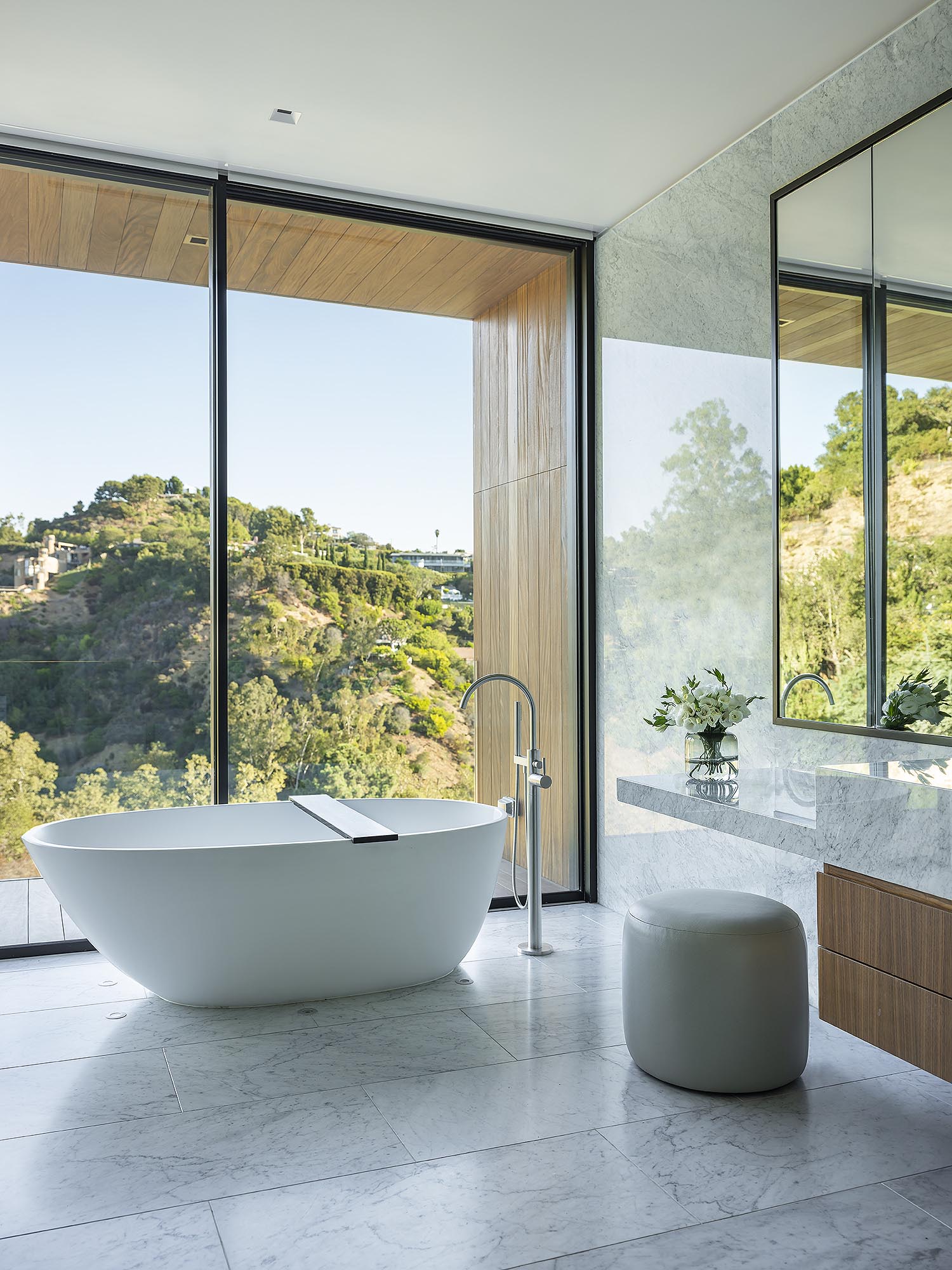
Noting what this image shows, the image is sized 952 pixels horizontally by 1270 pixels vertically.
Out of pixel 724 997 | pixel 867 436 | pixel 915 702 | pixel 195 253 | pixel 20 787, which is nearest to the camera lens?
pixel 724 997

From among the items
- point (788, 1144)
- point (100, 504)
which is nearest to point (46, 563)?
point (100, 504)

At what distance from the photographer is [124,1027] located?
126 inches

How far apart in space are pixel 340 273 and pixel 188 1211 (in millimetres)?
3417

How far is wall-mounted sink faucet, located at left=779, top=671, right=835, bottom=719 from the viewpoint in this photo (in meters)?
3.24

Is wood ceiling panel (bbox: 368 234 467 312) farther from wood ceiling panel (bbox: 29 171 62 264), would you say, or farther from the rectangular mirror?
the rectangular mirror

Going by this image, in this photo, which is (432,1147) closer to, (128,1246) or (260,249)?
(128,1246)

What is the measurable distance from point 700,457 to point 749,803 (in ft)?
5.07

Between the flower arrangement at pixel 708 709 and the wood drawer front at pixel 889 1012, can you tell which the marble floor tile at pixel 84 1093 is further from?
the flower arrangement at pixel 708 709

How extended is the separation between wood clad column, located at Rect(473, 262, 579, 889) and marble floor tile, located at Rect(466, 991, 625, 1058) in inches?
45.4

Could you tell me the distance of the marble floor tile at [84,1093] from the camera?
260cm

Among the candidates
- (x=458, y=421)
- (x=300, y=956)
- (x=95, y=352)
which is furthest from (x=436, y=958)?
(x=95, y=352)

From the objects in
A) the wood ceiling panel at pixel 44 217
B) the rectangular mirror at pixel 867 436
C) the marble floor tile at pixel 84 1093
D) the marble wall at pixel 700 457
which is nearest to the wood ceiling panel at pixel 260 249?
the wood ceiling panel at pixel 44 217

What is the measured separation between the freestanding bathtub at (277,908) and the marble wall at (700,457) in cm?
95

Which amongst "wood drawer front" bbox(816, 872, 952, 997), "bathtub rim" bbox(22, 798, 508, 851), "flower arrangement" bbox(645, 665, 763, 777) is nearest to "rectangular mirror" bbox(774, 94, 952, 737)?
"flower arrangement" bbox(645, 665, 763, 777)
